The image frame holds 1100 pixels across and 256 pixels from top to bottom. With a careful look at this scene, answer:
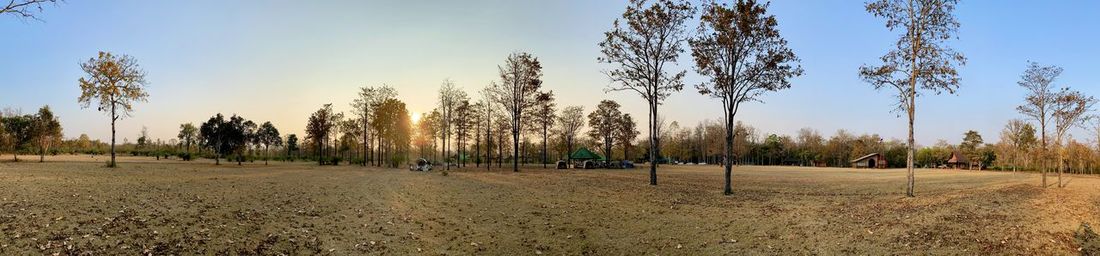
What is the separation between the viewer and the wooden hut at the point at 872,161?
102m

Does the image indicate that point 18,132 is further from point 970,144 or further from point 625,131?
point 970,144

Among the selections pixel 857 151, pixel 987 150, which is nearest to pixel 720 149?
pixel 857 151

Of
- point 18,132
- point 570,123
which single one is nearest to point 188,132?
point 18,132

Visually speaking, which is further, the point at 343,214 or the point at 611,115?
Answer: the point at 611,115

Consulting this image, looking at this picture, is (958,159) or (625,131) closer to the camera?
(625,131)

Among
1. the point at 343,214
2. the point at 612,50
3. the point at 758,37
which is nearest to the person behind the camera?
the point at 343,214

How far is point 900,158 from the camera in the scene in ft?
383

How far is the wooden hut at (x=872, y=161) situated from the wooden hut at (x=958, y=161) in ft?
35.5

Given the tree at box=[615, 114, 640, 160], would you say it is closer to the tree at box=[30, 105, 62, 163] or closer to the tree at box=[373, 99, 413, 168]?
the tree at box=[373, 99, 413, 168]

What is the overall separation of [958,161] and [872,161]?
1403cm

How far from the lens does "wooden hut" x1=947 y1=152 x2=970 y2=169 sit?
324ft

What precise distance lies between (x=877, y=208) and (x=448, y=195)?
15492mm

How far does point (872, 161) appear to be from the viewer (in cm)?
10588

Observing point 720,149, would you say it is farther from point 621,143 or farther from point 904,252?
point 904,252
